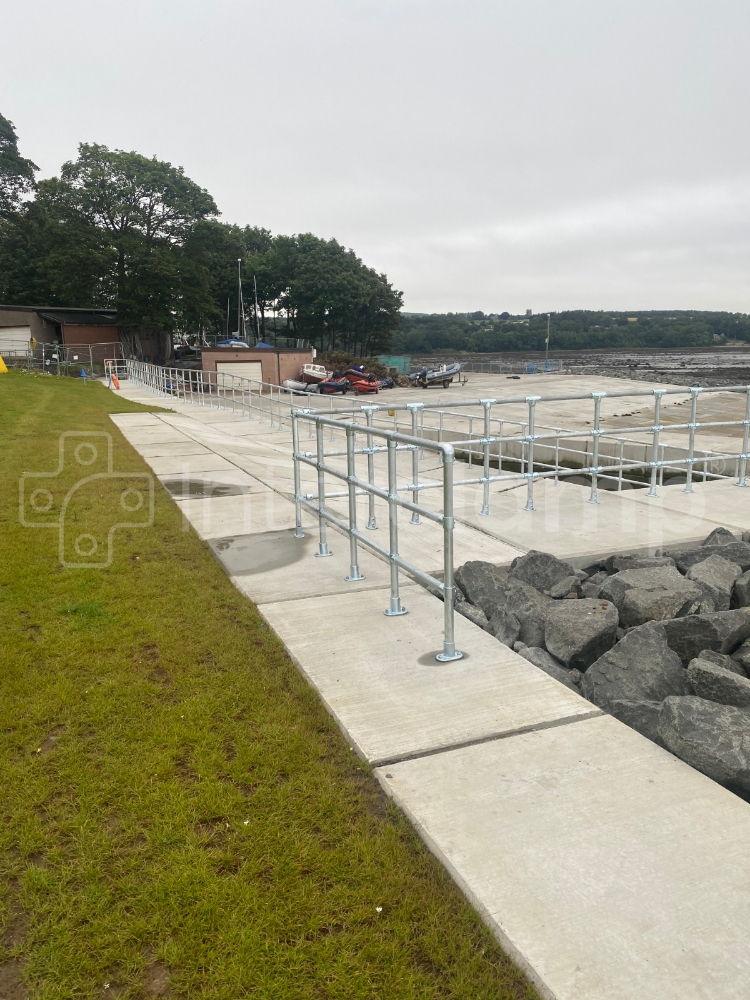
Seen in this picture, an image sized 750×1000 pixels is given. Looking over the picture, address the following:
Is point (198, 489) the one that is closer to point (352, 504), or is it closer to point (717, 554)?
point (352, 504)

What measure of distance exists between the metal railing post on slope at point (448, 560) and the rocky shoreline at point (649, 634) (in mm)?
657

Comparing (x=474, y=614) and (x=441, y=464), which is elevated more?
(x=441, y=464)

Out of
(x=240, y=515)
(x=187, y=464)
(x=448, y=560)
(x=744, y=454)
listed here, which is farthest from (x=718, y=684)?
(x=187, y=464)

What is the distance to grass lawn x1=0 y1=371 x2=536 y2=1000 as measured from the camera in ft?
7.29

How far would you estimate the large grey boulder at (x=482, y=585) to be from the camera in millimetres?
5445

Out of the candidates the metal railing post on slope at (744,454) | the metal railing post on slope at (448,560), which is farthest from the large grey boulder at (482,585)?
the metal railing post on slope at (744,454)

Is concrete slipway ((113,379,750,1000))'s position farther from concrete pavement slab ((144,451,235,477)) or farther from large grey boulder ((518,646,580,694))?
concrete pavement slab ((144,451,235,477))

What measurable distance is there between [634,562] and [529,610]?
166 centimetres

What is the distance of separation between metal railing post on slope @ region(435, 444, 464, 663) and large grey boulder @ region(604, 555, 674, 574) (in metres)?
2.53

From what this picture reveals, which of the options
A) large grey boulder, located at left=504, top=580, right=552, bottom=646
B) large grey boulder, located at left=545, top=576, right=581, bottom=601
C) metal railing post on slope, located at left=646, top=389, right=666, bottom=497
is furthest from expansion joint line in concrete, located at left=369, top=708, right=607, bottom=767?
metal railing post on slope, located at left=646, top=389, right=666, bottom=497

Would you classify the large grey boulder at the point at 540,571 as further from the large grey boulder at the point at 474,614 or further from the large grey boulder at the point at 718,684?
the large grey boulder at the point at 718,684

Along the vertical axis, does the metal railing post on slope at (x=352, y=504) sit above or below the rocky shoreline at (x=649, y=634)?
above

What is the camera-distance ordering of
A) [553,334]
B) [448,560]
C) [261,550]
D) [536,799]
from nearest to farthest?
[536,799], [448,560], [261,550], [553,334]

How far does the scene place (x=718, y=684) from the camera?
3840mm
